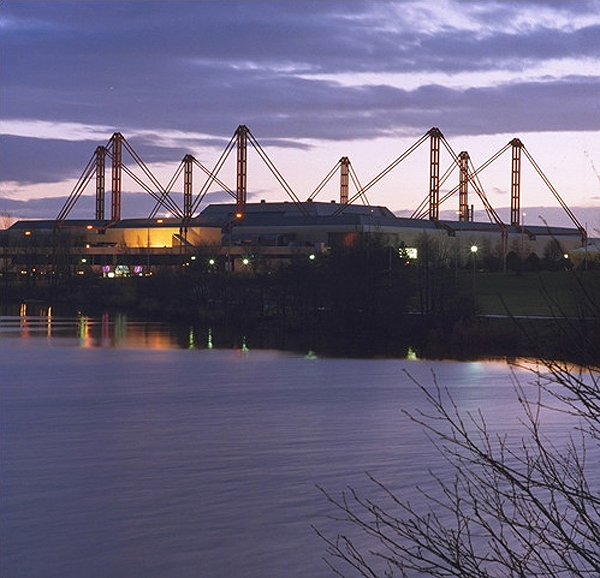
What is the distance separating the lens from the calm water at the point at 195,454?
23.2ft

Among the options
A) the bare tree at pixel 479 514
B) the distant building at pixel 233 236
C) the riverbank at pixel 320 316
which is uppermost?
the distant building at pixel 233 236

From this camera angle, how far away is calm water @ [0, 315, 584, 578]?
709 cm

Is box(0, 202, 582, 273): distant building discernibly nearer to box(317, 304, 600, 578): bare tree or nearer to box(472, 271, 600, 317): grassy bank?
box(472, 271, 600, 317): grassy bank

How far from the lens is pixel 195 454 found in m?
10.2

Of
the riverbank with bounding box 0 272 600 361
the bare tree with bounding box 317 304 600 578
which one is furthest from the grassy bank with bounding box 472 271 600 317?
the bare tree with bounding box 317 304 600 578

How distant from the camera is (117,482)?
9.05 metres

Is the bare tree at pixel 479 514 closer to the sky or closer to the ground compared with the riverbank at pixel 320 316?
closer to the ground

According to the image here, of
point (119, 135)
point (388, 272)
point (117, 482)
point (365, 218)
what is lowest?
point (117, 482)

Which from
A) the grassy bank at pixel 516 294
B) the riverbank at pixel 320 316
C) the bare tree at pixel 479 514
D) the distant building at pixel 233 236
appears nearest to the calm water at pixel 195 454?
the bare tree at pixel 479 514

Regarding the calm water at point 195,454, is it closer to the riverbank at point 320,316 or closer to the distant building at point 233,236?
the riverbank at point 320,316

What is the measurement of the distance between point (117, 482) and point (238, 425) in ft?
9.77

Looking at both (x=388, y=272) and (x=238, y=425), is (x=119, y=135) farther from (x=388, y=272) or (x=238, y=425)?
(x=238, y=425)

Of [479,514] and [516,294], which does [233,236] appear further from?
[479,514]

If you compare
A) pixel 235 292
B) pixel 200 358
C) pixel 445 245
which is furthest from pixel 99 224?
pixel 200 358
